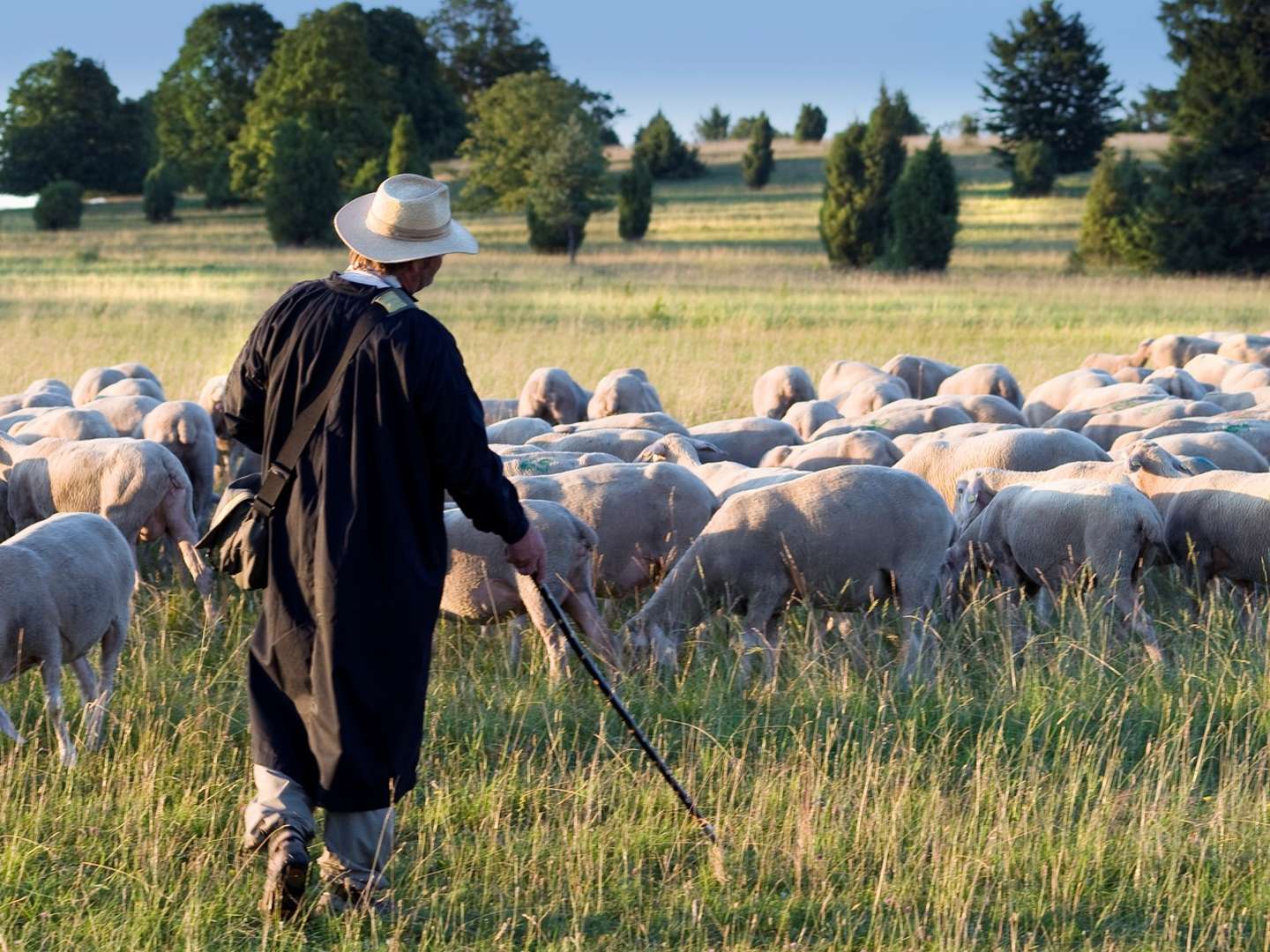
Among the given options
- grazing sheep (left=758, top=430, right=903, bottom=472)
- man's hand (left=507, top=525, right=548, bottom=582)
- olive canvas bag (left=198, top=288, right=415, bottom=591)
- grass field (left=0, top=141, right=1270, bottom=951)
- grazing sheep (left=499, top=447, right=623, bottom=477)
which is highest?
olive canvas bag (left=198, top=288, right=415, bottom=591)

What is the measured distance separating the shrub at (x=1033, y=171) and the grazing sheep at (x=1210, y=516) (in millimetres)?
55319

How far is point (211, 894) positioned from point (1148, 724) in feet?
13.2

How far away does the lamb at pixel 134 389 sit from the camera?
13164 mm

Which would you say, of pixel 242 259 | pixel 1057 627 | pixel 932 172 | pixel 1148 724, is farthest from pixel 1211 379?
pixel 242 259

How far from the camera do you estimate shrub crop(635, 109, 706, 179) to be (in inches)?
3127

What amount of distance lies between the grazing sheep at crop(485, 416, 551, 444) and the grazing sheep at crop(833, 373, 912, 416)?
3534 millimetres

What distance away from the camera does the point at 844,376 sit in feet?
54.4

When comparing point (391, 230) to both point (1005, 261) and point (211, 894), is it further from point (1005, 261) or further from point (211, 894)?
point (1005, 261)

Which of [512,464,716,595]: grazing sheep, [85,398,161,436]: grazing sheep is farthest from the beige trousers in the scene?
[85,398,161,436]: grazing sheep

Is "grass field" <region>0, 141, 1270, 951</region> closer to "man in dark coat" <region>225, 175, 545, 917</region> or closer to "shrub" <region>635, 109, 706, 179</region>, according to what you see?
"man in dark coat" <region>225, 175, 545, 917</region>

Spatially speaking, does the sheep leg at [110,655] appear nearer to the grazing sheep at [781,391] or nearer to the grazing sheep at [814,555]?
the grazing sheep at [814,555]

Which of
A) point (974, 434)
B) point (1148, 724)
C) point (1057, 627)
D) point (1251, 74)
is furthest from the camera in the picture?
point (1251, 74)

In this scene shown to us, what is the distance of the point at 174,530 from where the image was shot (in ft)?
28.1

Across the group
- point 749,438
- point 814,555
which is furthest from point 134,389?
point 814,555
